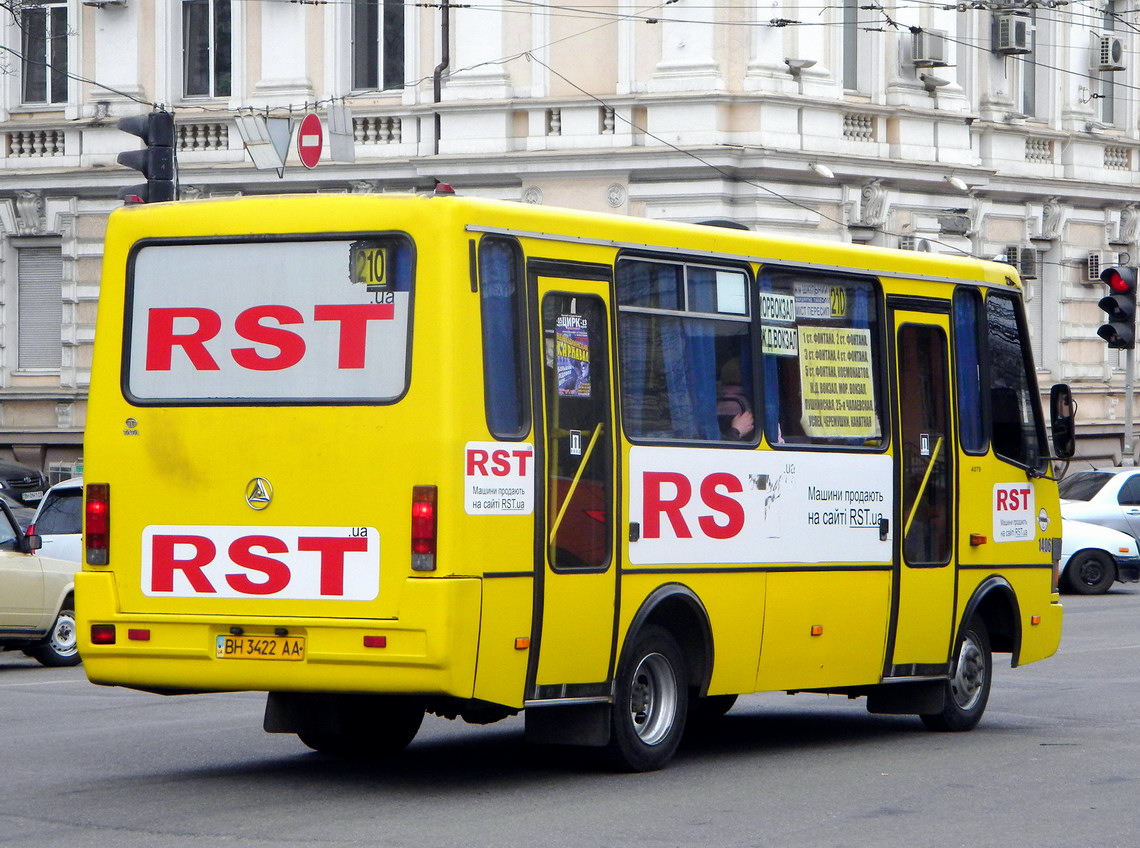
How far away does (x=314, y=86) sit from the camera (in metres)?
32.1

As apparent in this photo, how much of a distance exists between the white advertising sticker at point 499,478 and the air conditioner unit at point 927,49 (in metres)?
22.8

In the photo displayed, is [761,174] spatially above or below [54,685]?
above

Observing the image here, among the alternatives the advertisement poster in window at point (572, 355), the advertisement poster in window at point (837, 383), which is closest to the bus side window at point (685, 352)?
the advertisement poster in window at point (572, 355)

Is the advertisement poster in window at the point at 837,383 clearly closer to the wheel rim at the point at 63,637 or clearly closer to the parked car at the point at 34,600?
the parked car at the point at 34,600

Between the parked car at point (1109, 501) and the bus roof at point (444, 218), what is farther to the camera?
the parked car at point (1109, 501)

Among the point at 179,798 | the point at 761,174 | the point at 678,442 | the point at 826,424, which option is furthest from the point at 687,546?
the point at 761,174

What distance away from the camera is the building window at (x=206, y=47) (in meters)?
32.9

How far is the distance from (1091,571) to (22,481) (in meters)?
15.9

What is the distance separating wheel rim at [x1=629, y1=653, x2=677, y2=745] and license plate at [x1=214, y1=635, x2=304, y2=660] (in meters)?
1.89

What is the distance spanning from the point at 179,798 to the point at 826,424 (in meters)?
4.35

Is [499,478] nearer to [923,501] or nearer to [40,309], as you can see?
[923,501]

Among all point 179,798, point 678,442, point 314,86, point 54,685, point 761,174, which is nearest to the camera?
point 179,798

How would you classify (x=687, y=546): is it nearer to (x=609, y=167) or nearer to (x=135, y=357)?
(x=135, y=357)

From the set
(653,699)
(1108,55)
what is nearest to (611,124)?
(1108,55)
